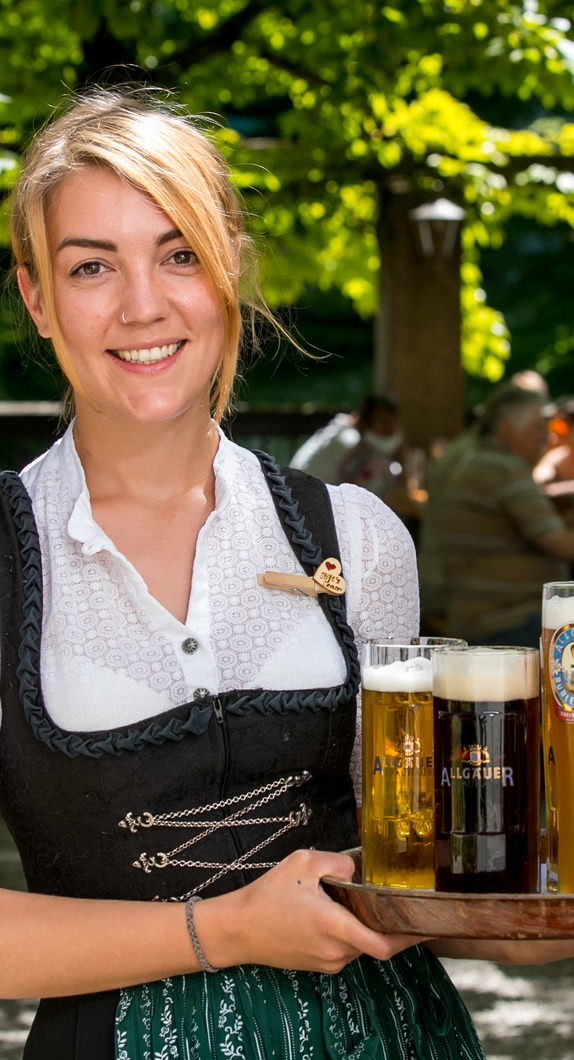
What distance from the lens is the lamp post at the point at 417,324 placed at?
749 centimetres

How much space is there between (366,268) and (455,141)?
1829 millimetres

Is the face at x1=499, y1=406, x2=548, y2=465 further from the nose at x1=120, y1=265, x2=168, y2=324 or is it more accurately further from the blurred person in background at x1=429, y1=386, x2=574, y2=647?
the nose at x1=120, y1=265, x2=168, y2=324

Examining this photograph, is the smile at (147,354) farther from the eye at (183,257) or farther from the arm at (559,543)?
the arm at (559,543)

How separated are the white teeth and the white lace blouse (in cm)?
18

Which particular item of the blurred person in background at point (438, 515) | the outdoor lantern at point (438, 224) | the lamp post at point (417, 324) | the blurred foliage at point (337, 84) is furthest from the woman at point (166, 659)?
the lamp post at point (417, 324)

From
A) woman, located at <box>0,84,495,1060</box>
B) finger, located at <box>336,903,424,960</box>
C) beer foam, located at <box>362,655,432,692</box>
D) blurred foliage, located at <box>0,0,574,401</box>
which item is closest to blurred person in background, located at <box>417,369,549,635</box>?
blurred foliage, located at <box>0,0,574,401</box>

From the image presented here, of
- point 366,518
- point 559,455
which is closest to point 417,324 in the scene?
point 559,455

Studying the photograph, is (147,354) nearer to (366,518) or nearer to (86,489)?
(86,489)

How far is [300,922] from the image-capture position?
1.37m

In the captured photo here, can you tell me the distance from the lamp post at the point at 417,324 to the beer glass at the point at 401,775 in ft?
20.4

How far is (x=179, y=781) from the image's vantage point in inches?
61.6

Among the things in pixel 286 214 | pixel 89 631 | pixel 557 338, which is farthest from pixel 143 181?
pixel 557 338

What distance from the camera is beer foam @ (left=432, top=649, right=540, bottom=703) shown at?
4.40ft

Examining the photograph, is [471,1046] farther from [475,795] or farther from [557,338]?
[557,338]
